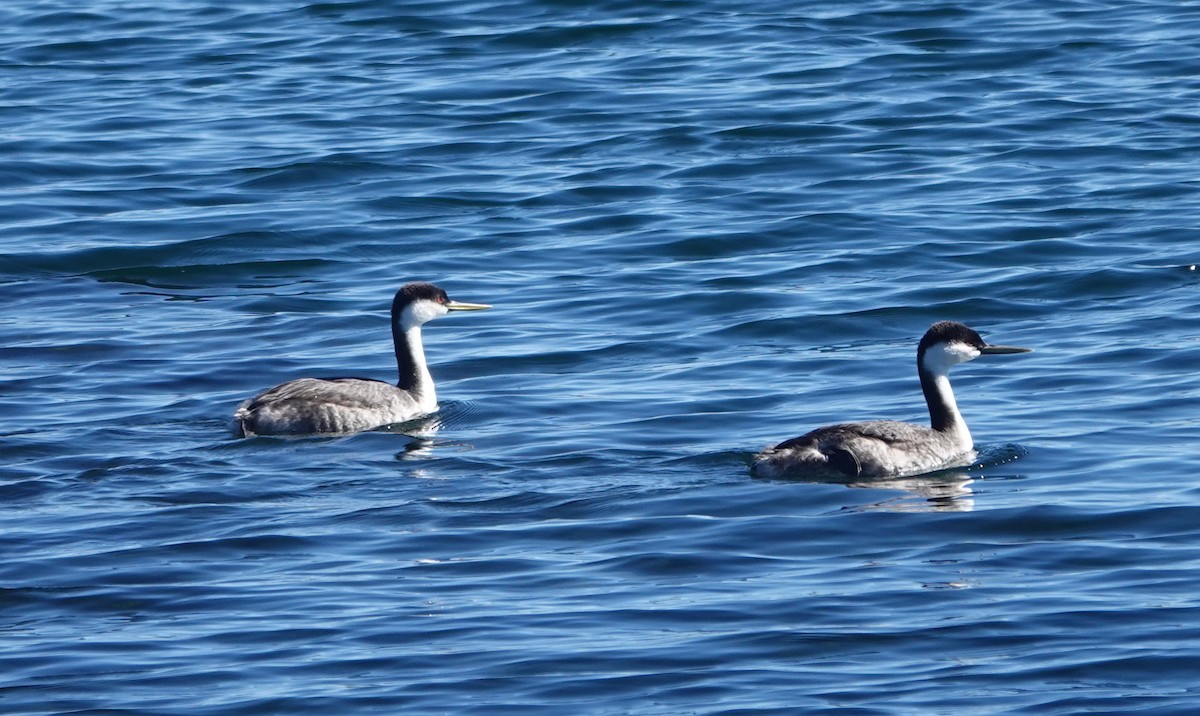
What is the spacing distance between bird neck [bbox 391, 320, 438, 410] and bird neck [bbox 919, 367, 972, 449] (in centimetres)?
357

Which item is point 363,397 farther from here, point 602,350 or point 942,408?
point 942,408

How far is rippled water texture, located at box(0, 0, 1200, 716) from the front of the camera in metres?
10.4

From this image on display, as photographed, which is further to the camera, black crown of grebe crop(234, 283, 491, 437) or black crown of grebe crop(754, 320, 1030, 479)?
black crown of grebe crop(234, 283, 491, 437)

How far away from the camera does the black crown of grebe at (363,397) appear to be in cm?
1466

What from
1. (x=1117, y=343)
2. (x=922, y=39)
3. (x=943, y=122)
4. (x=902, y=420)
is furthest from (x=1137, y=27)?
(x=902, y=420)

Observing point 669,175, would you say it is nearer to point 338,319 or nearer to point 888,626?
point 338,319

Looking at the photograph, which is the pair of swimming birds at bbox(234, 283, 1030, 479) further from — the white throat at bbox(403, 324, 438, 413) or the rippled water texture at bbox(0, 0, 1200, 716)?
the rippled water texture at bbox(0, 0, 1200, 716)

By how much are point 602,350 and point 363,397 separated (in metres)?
2.58

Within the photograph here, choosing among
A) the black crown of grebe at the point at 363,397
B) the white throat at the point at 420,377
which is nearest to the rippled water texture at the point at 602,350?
the black crown of grebe at the point at 363,397

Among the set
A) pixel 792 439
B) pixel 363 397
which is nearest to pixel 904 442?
pixel 792 439

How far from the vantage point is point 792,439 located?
13523 mm

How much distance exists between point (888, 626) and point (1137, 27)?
70.1 feet

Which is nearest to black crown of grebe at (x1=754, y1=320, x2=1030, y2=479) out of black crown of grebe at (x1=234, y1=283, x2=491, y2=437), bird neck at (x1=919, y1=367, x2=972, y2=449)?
bird neck at (x1=919, y1=367, x2=972, y2=449)

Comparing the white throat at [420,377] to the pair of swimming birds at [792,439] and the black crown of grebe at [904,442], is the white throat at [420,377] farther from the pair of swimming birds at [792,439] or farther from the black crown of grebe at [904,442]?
the black crown of grebe at [904,442]
